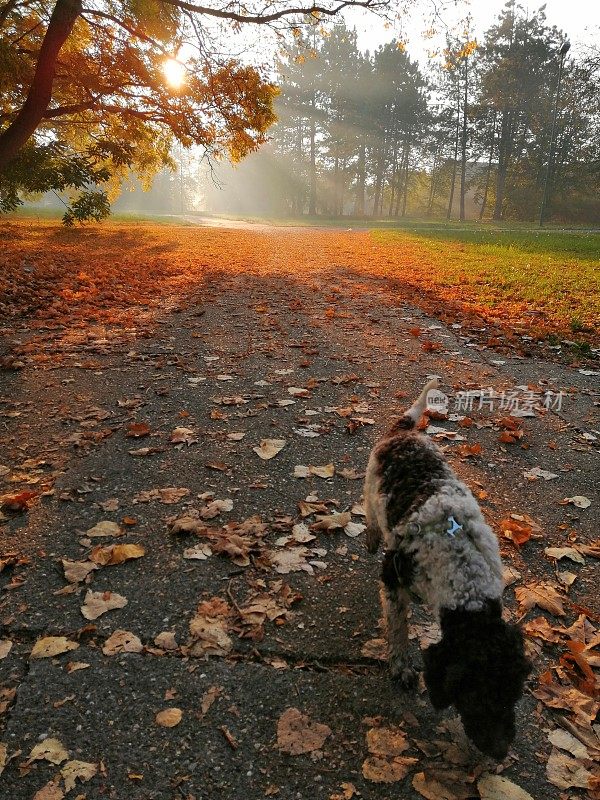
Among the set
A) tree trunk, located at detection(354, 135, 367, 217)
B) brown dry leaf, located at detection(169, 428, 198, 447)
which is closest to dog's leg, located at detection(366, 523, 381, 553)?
brown dry leaf, located at detection(169, 428, 198, 447)

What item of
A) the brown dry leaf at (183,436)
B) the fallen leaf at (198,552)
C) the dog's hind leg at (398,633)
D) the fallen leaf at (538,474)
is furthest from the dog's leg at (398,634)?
the brown dry leaf at (183,436)

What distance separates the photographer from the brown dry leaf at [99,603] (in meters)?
2.59

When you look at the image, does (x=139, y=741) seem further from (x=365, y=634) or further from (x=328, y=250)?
(x=328, y=250)

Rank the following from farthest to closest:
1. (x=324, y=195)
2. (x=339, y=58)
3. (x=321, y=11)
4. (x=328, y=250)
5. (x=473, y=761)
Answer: (x=324, y=195), (x=339, y=58), (x=328, y=250), (x=321, y=11), (x=473, y=761)

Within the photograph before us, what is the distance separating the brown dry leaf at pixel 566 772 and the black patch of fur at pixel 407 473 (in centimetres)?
108

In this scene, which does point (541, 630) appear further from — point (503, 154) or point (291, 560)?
point (503, 154)

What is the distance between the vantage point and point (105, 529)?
3.22 meters

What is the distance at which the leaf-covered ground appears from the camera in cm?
196

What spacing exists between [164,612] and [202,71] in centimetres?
1467

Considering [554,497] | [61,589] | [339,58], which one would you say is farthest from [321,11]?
[339,58]

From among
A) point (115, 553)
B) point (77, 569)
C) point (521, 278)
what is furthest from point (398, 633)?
point (521, 278)

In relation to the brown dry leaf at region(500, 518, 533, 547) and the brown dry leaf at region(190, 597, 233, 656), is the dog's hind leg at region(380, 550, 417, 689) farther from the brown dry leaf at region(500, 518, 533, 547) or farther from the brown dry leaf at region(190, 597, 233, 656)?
the brown dry leaf at region(500, 518, 533, 547)

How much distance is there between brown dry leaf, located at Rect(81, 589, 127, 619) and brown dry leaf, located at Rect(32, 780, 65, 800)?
2.69ft

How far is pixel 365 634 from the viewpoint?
2.58m
